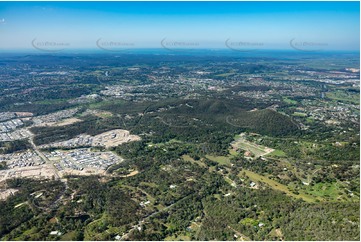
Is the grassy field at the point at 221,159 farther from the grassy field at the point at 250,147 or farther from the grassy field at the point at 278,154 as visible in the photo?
the grassy field at the point at 278,154

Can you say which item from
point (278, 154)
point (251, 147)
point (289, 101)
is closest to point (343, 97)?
point (289, 101)

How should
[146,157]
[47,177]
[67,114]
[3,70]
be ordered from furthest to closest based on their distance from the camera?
[3,70] < [67,114] < [146,157] < [47,177]

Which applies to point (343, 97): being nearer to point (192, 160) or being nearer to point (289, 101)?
point (289, 101)

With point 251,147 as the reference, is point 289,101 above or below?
above

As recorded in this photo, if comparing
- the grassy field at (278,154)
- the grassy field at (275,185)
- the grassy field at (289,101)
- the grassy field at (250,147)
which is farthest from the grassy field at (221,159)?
the grassy field at (289,101)

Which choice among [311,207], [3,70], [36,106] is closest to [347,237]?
[311,207]

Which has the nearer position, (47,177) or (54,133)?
(47,177)

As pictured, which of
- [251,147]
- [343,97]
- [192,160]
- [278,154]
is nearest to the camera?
[192,160]

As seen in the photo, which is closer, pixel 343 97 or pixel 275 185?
pixel 275 185

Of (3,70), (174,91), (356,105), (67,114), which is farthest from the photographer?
(3,70)

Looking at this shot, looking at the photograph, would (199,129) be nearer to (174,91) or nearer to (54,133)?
(54,133)

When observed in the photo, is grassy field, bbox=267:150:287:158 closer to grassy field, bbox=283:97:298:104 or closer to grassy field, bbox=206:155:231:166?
grassy field, bbox=206:155:231:166
